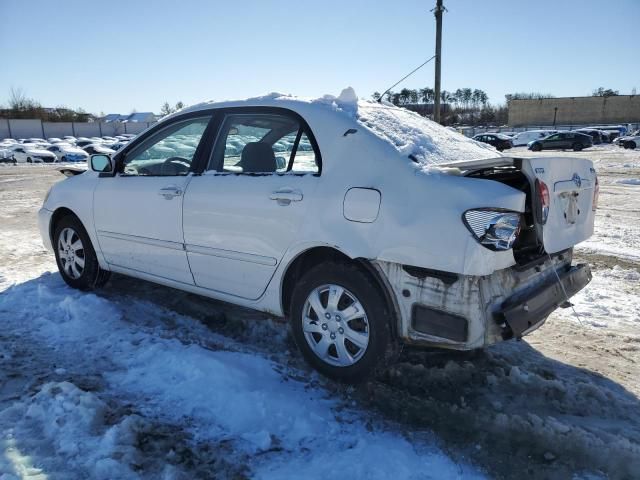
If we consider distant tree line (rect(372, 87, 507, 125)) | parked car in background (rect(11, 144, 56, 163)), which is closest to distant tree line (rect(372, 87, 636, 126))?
distant tree line (rect(372, 87, 507, 125))

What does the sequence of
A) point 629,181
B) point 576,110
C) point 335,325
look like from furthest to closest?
point 576,110, point 629,181, point 335,325

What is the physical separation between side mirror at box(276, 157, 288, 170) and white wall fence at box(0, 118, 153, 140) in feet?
195

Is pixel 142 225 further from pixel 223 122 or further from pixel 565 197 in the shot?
pixel 565 197

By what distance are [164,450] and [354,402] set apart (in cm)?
112

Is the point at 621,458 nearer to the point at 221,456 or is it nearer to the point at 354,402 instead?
the point at 354,402

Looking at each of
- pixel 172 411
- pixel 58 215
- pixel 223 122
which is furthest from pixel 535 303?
pixel 58 215

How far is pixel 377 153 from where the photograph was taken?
2.98 m

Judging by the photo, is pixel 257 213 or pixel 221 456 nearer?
pixel 221 456

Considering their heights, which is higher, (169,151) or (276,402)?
(169,151)

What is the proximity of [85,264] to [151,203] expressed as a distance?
131cm

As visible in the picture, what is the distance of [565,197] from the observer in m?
3.06

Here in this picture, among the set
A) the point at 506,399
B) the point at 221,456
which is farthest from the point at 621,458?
the point at 221,456

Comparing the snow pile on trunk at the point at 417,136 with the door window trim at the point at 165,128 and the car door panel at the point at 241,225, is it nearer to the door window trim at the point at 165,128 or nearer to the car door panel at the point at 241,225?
the car door panel at the point at 241,225

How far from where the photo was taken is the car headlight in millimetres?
2586
